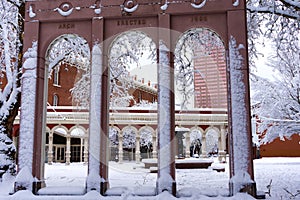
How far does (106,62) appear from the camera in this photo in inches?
351

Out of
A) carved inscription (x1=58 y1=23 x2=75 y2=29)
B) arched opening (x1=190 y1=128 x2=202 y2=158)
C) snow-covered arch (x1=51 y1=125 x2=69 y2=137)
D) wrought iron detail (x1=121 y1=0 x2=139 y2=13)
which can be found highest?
wrought iron detail (x1=121 y1=0 x2=139 y2=13)

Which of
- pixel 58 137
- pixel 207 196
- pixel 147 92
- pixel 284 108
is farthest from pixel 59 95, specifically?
pixel 207 196

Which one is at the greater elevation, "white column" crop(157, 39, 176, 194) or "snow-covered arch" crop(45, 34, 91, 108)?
"snow-covered arch" crop(45, 34, 91, 108)

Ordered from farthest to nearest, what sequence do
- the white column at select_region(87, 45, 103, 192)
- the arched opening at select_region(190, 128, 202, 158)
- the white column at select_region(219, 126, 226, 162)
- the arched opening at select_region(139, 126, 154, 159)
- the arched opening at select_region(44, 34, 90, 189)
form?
1. the arched opening at select_region(190, 128, 202, 158)
2. the arched opening at select_region(139, 126, 154, 159)
3. the white column at select_region(219, 126, 226, 162)
4. the arched opening at select_region(44, 34, 90, 189)
5. the white column at select_region(87, 45, 103, 192)

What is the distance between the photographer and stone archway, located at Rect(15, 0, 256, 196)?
8031 mm

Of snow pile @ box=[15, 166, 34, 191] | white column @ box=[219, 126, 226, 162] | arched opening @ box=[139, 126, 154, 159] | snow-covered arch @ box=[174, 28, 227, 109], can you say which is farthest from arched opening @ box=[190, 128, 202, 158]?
snow pile @ box=[15, 166, 34, 191]

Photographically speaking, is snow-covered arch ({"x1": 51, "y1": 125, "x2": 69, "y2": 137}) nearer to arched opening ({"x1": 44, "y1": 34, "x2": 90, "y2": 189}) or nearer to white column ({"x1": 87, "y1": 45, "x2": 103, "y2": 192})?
arched opening ({"x1": 44, "y1": 34, "x2": 90, "y2": 189})

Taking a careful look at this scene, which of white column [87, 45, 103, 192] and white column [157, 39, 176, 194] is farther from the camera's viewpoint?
white column [87, 45, 103, 192]

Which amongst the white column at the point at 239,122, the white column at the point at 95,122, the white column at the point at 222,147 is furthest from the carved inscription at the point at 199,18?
the white column at the point at 222,147

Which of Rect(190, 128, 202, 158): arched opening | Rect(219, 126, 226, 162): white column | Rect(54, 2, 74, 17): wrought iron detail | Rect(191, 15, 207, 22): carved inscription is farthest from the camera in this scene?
Rect(190, 128, 202, 158): arched opening

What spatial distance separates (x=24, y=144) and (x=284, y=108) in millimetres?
18723

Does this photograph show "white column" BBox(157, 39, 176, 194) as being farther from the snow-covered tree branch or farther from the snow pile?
the snow-covered tree branch

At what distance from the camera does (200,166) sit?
1945 cm

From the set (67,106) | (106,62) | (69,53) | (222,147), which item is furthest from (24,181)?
(67,106)
